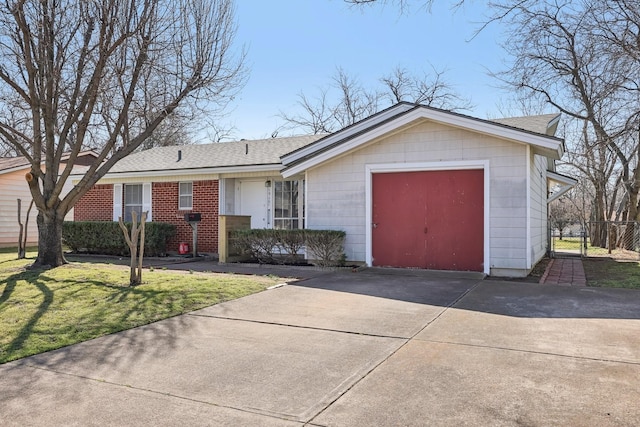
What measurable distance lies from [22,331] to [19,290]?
3019 mm

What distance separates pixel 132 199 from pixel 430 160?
11.0 meters

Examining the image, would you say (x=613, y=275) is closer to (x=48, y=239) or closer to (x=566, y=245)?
(x=48, y=239)

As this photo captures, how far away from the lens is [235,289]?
8125mm

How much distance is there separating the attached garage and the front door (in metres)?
3.09

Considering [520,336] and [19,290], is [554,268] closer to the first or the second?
[520,336]

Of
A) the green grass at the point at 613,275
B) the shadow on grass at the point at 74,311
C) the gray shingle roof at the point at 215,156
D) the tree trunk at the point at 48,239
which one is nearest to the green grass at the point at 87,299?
the shadow on grass at the point at 74,311

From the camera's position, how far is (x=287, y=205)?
14.4m

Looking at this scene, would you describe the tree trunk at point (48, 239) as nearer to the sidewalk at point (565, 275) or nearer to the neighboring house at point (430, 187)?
the neighboring house at point (430, 187)

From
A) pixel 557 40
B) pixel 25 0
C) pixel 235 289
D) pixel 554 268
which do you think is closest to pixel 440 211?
pixel 554 268

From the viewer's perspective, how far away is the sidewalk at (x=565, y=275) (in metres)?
9.18

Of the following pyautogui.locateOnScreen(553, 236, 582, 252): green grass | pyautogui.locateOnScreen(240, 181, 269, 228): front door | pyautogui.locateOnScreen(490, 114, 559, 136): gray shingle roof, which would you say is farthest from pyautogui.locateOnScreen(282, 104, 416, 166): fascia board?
pyautogui.locateOnScreen(553, 236, 582, 252): green grass

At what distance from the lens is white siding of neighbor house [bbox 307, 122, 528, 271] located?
963cm

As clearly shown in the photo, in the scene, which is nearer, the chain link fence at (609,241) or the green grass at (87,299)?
the green grass at (87,299)

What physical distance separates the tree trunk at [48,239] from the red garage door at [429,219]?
24.3ft
